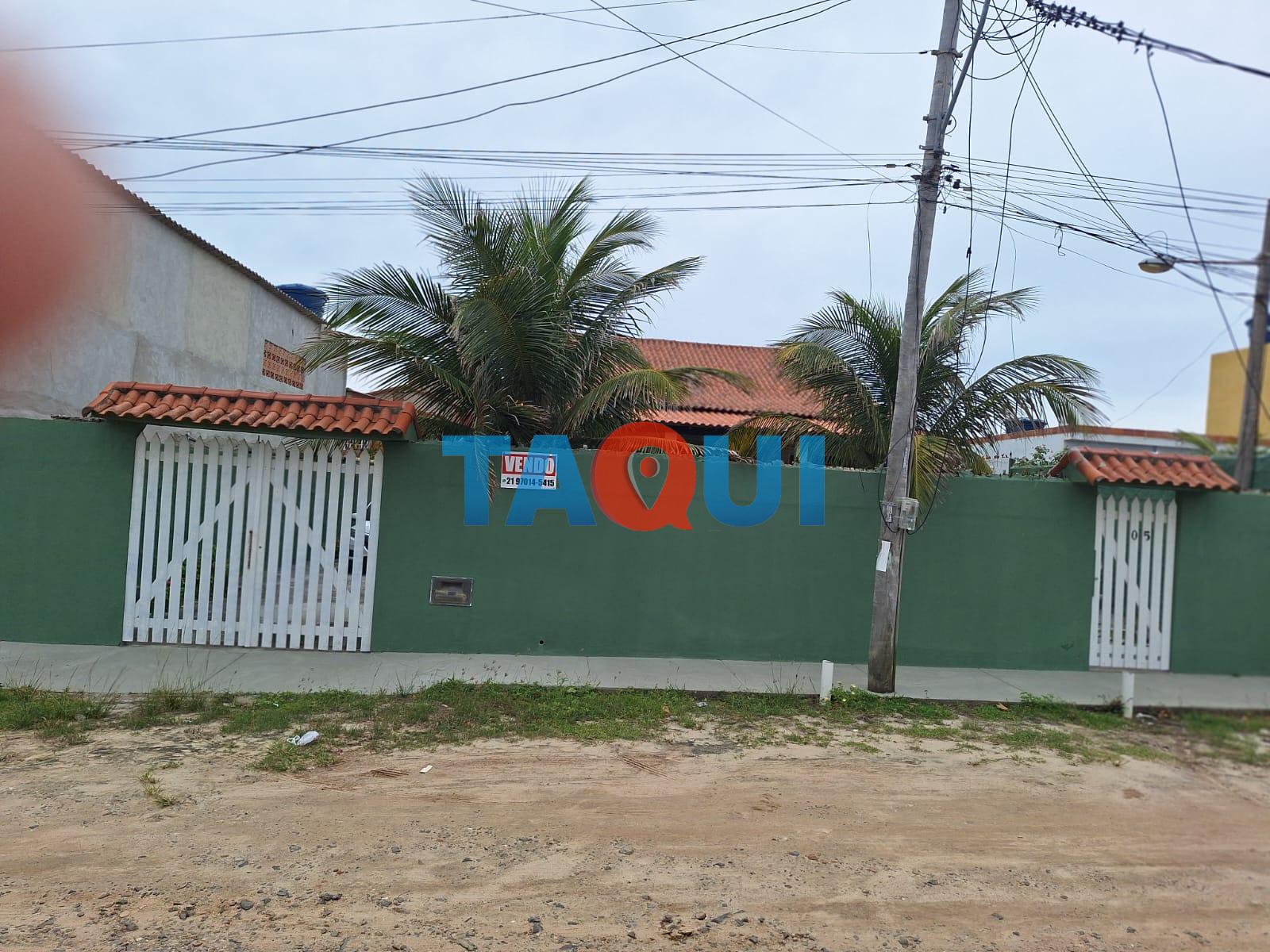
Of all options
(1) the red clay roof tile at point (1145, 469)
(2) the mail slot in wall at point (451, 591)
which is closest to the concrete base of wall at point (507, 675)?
(2) the mail slot in wall at point (451, 591)

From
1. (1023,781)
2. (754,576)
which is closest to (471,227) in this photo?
(754,576)

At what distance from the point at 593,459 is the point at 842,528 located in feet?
9.17

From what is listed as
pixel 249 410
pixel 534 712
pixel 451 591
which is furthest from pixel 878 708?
pixel 249 410

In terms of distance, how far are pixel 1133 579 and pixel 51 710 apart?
34.1 feet

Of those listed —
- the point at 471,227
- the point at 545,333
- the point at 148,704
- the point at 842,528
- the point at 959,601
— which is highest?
the point at 471,227

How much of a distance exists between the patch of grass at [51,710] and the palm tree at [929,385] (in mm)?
6894

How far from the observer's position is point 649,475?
9.22m

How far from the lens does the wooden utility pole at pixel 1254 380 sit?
33.2ft

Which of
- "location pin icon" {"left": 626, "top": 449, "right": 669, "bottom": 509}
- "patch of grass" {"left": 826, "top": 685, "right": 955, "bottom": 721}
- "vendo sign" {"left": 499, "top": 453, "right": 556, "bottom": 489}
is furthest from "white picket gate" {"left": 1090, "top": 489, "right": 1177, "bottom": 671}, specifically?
"vendo sign" {"left": 499, "top": 453, "right": 556, "bottom": 489}

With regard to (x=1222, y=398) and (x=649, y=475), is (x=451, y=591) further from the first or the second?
(x=1222, y=398)

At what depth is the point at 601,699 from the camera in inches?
297

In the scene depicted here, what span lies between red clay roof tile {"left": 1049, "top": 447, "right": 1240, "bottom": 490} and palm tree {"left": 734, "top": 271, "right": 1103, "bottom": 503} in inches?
17.9

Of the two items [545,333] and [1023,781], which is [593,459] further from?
[1023,781]

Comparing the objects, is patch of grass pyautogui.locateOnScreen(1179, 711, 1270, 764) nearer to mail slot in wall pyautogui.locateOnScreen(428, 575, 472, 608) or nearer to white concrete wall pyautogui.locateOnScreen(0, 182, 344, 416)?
mail slot in wall pyautogui.locateOnScreen(428, 575, 472, 608)
